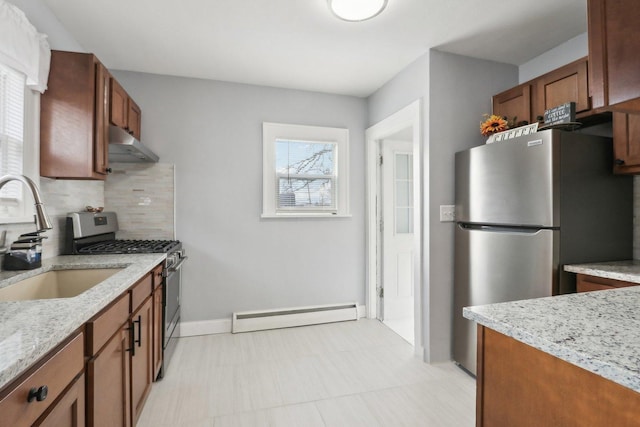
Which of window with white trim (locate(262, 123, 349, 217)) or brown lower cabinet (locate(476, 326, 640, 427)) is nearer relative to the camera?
brown lower cabinet (locate(476, 326, 640, 427))

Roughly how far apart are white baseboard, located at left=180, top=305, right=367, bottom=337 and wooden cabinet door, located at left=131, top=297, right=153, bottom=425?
0.99 m

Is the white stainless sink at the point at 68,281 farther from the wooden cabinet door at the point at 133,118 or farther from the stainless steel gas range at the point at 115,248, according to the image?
the wooden cabinet door at the point at 133,118

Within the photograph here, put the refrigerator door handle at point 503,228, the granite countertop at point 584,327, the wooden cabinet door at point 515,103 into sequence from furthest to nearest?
the wooden cabinet door at point 515,103 → the refrigerator door handle at point 503,228 → the granite countertop at point 584,327

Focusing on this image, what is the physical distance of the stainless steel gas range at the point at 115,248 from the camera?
2.17 meters

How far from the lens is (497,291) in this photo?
2129mm

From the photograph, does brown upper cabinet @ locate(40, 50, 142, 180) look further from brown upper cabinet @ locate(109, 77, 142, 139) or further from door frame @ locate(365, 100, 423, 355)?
door frame @ locate(365, 100, 423, 355)

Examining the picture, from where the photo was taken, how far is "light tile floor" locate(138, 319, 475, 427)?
1.84 meters

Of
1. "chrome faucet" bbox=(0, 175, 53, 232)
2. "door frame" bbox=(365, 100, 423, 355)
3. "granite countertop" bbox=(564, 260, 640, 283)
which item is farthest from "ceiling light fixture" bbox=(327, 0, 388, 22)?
"granite countertop" bbox=(564, 260, 640, 283)

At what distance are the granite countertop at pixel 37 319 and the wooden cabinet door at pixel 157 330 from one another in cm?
55

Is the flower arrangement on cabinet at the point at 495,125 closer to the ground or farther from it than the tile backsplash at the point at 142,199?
farther from it

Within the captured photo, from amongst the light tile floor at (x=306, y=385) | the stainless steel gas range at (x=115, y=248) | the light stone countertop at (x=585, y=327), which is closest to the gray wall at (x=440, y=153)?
the light tile floor at (x=306, y=385)

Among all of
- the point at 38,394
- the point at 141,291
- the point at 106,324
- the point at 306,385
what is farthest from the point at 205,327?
the point at 38,394

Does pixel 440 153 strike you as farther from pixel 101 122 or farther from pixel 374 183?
pixel 101 122

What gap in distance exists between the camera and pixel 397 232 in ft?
11.7
